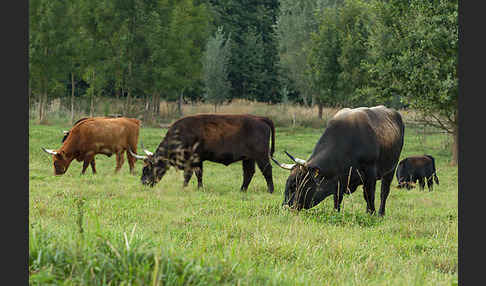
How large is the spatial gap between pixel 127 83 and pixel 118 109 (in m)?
5.30

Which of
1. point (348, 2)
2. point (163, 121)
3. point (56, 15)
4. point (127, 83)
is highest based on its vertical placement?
point (348, 2)

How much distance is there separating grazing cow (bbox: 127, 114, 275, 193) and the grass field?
423 mm

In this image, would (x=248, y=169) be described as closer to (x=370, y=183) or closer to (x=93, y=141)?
(x=370, y=183)

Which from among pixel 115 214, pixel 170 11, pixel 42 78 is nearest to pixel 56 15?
pixel 42 78

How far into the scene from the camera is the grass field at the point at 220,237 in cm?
335

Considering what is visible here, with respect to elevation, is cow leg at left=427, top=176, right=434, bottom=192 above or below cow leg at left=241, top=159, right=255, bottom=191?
below

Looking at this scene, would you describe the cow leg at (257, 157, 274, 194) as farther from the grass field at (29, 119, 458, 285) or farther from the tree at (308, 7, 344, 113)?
the tree at (308, 7, 344, 113)

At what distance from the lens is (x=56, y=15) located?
28656 millimetres

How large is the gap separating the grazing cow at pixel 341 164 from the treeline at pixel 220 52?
9.88 metres

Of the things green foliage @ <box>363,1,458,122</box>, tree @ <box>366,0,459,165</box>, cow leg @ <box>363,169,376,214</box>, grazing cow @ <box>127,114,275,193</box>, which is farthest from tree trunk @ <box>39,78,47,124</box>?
cow leg @ <box>363,169,376,214</box>

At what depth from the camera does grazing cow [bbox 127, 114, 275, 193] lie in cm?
1096

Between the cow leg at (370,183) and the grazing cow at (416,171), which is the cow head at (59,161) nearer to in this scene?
the cow leg at (370,183)

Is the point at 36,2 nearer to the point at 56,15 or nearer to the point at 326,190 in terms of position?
the point at 56,15

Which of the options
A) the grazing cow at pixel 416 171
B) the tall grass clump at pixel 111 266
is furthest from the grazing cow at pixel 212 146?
the tall grass clump at pixel 111 266
